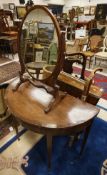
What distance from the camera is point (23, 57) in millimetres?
1382

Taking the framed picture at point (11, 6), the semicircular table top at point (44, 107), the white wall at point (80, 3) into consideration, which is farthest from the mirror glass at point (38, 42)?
the white wall at point (80, 3)

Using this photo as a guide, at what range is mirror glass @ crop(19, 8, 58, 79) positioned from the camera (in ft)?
3.62

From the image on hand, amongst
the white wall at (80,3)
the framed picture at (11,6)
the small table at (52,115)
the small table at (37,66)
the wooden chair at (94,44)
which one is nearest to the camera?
the small table at (52,115)

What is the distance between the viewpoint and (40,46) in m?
1.26

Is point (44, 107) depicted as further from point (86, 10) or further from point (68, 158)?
point (86, 10)

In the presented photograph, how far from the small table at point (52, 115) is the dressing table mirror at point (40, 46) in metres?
0.08

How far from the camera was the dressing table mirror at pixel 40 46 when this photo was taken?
105 centimetres

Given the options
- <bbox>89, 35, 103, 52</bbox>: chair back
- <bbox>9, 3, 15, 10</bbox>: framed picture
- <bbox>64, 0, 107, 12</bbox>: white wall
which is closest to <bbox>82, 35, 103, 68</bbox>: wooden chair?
<bbox>89, 35, 103, 52</bbox>: chair back

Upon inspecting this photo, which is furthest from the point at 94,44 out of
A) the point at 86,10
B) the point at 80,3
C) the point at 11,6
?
the point at 80,3

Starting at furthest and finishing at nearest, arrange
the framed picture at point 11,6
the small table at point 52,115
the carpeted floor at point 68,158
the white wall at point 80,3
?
the white wall at point 80,3 < the framed picture at point 11,6 < the carpeted floor at point 68,158 < the small table at point 52,115

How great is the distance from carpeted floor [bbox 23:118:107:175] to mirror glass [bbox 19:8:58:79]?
861mm

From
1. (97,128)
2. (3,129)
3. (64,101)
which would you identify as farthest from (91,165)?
(3,129)

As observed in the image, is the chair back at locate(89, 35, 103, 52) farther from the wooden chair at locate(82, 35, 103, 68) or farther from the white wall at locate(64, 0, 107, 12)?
the white wall at locate(64, 0, 107, 12)

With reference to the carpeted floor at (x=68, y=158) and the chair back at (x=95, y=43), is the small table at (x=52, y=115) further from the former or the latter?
the chair back at (x=95, y=43)
